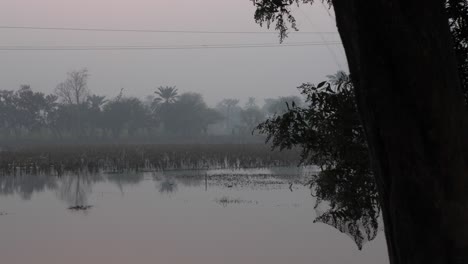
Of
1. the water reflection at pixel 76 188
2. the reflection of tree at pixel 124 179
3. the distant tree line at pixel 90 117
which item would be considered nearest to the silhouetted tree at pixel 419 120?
the water reflection at pixel 76 188

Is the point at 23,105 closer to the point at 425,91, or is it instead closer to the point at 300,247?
the point at 300,247

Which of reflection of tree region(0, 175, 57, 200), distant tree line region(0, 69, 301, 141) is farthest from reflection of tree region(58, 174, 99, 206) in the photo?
distant tree line region(0, 69, 301, 141)

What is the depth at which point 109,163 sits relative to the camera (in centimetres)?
2872

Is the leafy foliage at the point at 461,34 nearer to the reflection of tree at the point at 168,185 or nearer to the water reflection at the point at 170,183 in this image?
the water reflection at the point at 170,183

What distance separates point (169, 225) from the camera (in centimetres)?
1172

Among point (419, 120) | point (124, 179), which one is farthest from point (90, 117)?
point (419, 120)

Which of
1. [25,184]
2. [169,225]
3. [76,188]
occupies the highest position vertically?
[25,184]

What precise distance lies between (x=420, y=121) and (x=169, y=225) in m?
10.2

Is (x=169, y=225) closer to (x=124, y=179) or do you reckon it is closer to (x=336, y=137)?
(x=336, y=137)

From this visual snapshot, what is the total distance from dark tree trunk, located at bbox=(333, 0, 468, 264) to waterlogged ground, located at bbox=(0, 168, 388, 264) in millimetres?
4969

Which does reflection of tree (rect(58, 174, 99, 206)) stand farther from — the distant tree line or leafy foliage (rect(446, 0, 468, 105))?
the distant tree line

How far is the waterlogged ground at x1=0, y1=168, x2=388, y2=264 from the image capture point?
30.0 ft

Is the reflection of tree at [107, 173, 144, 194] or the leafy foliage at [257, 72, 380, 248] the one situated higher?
the leafy foliage at [257, 72, 380, 248]

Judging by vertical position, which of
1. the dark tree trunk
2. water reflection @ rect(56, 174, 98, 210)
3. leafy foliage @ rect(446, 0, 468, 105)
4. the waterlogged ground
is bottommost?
the waterlogged ground
